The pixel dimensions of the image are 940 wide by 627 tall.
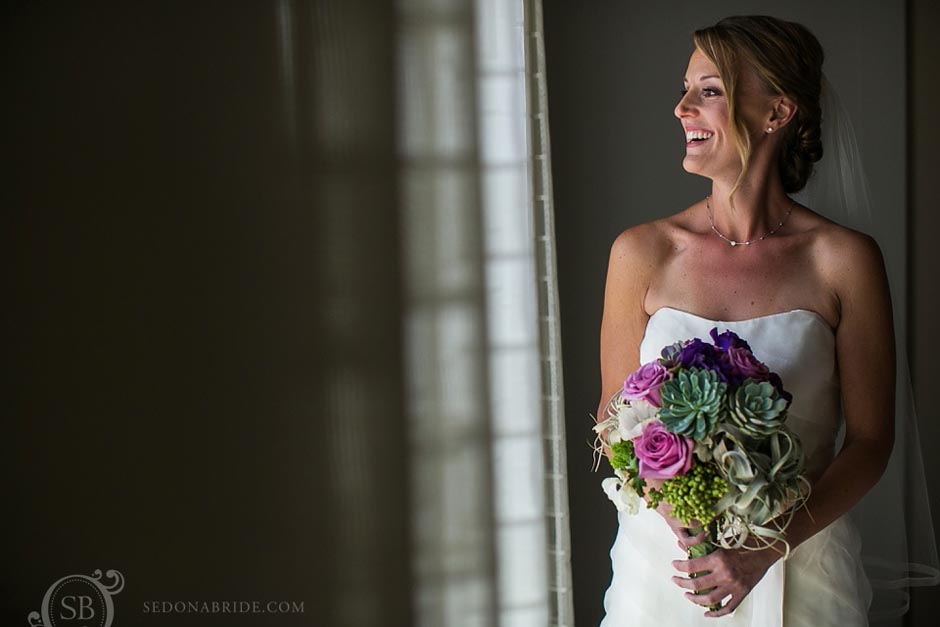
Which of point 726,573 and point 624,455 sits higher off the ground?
point 624,455

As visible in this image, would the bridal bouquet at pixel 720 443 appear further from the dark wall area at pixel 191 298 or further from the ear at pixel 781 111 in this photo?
the dark wall area at pixel 191 298

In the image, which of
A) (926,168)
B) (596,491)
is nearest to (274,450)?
(596,491)

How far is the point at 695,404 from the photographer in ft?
4.91

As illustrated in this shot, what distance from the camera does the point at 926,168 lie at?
264cm

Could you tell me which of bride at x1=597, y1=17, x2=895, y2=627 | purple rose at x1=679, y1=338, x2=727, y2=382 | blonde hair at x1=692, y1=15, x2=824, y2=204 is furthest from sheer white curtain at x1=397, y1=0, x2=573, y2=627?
purple rose at x1=679, y1=338, x2=727, y2=382

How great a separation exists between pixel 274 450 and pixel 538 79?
1.34 meters

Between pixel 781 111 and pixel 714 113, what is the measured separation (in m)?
0.14

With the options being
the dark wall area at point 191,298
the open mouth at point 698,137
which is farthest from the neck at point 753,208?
the dark wall area at point 191,298

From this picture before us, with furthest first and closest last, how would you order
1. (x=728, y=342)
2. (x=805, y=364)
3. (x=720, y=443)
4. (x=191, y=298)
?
(x=191, y=298) < (x=805, y=364) < (x=728, y=342) < (x=720, y=443)

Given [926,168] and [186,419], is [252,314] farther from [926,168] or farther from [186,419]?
[926,168]

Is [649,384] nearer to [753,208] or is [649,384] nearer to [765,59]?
[753,208]

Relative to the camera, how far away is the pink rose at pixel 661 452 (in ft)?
Answer: 4.89

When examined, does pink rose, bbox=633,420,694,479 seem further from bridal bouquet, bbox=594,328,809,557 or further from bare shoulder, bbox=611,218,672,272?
bare shoulder, bbox=611,218,672,272

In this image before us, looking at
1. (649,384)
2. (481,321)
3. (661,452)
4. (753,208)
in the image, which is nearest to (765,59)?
(753,208)
